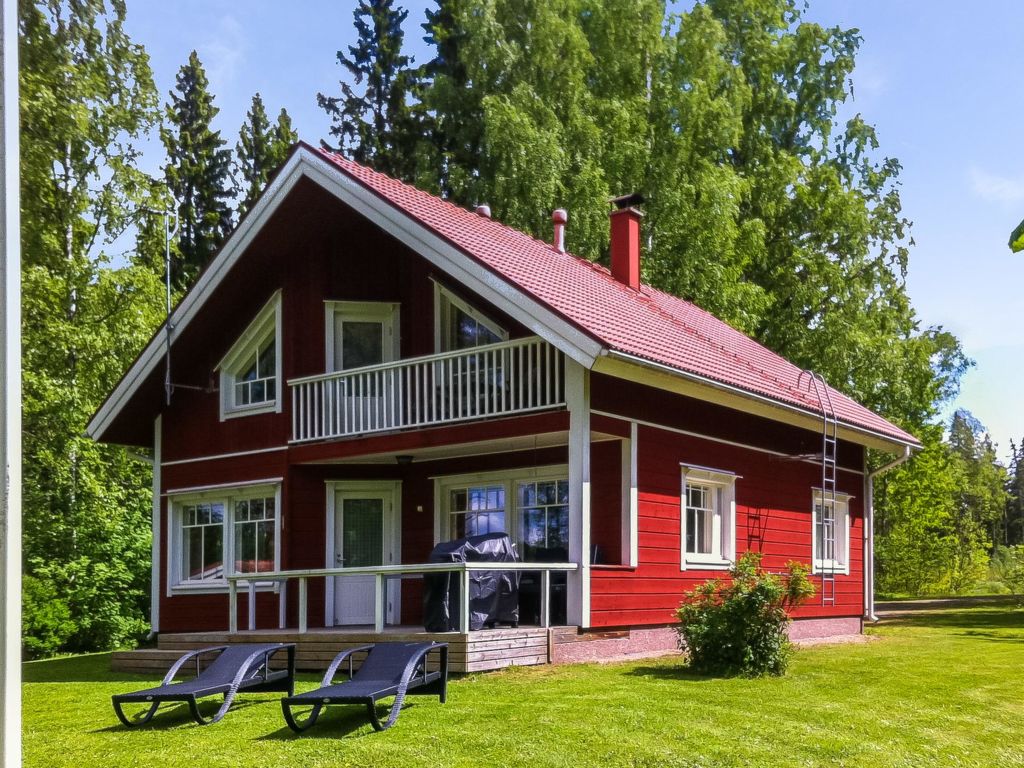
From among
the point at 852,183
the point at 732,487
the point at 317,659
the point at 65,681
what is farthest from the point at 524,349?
the point at 852,183

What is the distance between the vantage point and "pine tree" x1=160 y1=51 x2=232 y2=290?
3969cm

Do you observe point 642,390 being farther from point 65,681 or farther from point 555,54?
point 555,54

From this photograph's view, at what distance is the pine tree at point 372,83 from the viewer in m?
37.2

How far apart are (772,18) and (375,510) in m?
22.6

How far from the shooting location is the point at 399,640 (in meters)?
11.8

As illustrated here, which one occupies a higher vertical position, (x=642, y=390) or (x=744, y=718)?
(x=642, y=390)

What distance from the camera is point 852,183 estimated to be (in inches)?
1302

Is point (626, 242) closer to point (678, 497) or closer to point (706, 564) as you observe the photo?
point (678, 497)

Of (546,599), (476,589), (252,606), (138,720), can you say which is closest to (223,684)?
(138,720)

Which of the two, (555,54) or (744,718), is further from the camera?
(555,54)

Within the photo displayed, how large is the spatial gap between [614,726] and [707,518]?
289 inches

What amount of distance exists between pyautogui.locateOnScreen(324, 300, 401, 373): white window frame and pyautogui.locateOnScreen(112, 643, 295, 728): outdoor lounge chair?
678 cm

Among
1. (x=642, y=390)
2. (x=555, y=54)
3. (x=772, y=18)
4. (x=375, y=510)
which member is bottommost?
(x=375, y=510)

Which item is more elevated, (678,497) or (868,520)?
(678,497)
